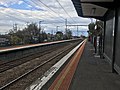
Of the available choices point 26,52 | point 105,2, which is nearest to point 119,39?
point 105,2

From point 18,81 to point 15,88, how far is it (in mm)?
2079

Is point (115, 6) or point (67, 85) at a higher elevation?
point (115, 6)

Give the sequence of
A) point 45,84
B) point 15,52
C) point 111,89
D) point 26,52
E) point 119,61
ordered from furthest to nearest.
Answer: point 26,52 → point 15,52 → point 119,61 → point 45,84 → point 111,89

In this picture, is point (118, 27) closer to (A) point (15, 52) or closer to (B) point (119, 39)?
(B) point (119, 39)

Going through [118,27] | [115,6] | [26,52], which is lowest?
[26,52]

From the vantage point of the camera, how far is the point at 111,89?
30.9 ft

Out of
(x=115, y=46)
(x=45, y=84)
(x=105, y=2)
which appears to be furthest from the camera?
(x=105, y=2)

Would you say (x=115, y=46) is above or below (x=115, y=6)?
below

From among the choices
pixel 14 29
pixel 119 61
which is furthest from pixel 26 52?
pixel 14 29

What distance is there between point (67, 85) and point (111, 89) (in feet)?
5.14

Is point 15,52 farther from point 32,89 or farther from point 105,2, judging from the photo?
point 32,89

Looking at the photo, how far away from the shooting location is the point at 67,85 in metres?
9.95

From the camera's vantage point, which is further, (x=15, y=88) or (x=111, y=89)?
(x=15, y=88)

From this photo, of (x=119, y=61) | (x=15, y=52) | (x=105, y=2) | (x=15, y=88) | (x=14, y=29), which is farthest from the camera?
(x=14, y=29)
